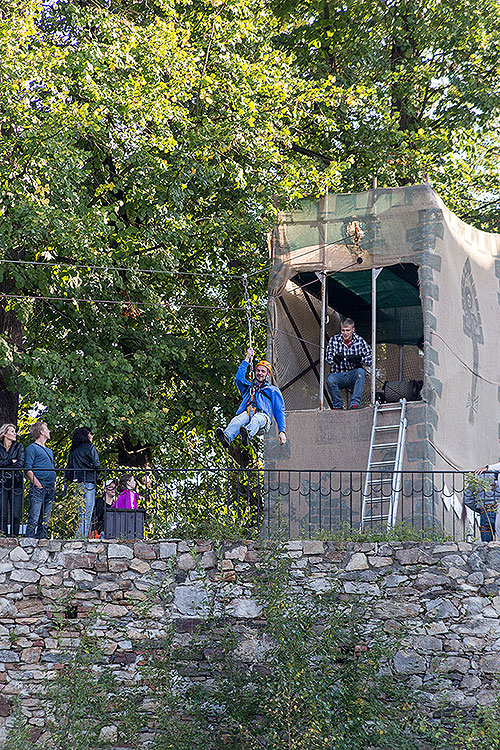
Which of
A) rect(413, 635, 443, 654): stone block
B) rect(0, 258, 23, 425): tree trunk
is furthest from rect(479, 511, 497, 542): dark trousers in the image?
rect(0, 258, 23, 425): tree trunk

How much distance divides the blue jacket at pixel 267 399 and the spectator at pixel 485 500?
8.15ft

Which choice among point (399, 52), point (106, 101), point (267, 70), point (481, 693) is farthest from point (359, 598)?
point (399, 52)

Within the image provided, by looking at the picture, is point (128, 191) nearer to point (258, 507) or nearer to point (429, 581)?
point (258, 507)

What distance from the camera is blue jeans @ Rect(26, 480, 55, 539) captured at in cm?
1145

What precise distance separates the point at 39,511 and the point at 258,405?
2850 mm

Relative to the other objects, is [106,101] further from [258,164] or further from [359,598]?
[359,598]

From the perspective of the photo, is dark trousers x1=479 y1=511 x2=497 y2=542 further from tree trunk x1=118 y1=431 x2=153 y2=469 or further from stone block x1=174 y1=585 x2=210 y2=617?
tree trunk x1=118 y1=431 x2=153 y2=469

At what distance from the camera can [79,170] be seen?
43.2ft

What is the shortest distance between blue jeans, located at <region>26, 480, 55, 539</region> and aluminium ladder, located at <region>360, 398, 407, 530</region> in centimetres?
363

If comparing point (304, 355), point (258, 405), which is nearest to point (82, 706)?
point (258, 405)

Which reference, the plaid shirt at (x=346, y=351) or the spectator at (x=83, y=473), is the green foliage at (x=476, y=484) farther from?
the spectator at (x=83, y=473)

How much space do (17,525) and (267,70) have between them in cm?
→ 772

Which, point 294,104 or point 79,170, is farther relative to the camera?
point 294,104

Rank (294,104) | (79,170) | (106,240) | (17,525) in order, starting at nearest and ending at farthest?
(17,525)
(79,170)
(106,240)
(294,104)
